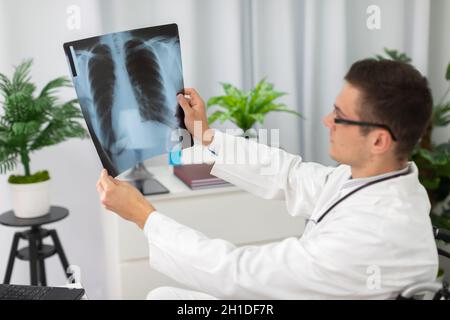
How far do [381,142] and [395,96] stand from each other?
0.11m

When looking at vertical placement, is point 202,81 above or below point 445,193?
above

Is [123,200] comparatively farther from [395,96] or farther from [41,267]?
[41,267]

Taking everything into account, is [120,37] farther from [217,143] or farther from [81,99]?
[217,143]

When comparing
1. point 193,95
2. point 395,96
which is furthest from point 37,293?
point 395,96

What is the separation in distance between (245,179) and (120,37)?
0.58 meters

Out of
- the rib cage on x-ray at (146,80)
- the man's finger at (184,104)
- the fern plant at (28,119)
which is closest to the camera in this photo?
the rib cage on x-ray at (146,80)

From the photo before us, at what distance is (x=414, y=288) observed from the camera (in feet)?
3.48

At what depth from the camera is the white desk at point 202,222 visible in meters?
2.21

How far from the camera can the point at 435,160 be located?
2410mm

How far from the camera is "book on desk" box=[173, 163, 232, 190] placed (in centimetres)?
225

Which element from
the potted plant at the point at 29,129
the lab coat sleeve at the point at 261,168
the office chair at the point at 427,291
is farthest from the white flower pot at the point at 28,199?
the office chair at the point at 427,291

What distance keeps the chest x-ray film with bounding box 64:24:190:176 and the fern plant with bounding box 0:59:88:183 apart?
0.83 m

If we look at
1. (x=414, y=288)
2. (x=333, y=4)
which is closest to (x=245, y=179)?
(x=414, y=288)

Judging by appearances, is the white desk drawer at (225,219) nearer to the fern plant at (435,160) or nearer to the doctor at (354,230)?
the fern plant at (435,160)
